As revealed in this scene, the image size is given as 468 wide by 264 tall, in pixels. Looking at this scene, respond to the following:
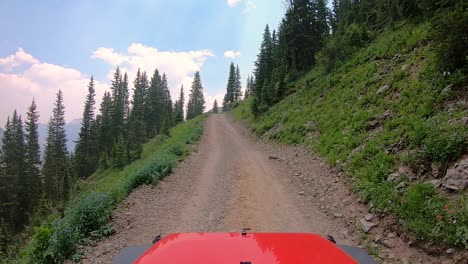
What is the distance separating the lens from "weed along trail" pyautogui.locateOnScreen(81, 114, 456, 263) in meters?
8.02

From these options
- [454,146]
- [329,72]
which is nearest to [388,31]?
[329,72]

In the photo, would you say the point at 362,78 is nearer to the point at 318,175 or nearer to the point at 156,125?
the point at 318,175

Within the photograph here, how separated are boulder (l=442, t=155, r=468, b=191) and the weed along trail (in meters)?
1.68

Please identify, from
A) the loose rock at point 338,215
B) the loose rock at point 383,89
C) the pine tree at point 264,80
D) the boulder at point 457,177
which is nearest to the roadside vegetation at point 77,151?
the pine tree at point 264,80

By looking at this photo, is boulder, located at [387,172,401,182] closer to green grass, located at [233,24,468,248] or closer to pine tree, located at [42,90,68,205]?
green grass, located at [233,24,468,248]

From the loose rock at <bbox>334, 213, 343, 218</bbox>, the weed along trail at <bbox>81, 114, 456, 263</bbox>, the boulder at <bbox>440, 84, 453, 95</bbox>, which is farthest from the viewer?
the boulder at <bbox>440, 84, 453, 95</bbox>

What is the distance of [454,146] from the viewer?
24.5 feet

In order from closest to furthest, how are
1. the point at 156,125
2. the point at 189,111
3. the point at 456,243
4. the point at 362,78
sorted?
the point at 456,243 < the point at 362,78 < the point at 156,125 < the point at 189,111

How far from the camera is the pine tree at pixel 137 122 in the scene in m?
52.2

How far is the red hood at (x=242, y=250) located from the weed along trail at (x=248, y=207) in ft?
14.6

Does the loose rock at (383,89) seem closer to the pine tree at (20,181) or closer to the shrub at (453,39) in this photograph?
the shrub at (453,39)

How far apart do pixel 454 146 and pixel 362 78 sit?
11.9m

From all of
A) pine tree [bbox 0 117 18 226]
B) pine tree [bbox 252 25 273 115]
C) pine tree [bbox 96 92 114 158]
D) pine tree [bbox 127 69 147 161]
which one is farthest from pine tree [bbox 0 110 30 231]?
pine tree [bbox 252 25 273 115]

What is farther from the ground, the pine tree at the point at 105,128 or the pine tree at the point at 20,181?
the pine tree at the point at 105,128
